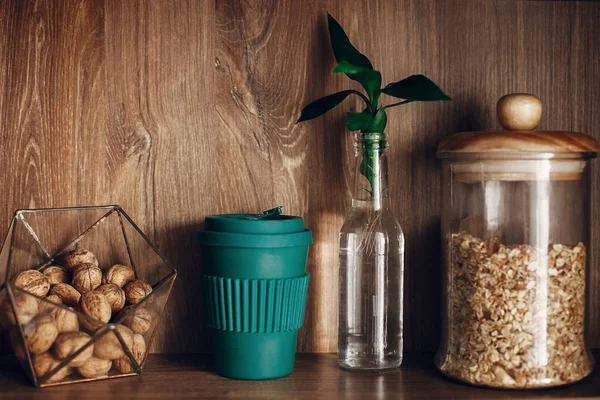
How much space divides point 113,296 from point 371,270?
36cm

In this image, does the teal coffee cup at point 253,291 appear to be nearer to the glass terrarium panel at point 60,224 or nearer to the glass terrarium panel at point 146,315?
the glass terrarium panel at point 146,315

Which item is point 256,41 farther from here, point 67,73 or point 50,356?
point 50,356

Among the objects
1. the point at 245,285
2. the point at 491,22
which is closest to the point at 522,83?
the point at 491,22

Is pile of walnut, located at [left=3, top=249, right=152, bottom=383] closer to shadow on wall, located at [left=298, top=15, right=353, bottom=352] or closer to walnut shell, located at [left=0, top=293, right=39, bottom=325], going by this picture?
walnut shell, located at [left=0, top=293, right=39, bottom=325]

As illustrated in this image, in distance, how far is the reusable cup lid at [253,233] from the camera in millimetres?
919

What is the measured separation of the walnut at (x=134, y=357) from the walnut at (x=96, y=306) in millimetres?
54

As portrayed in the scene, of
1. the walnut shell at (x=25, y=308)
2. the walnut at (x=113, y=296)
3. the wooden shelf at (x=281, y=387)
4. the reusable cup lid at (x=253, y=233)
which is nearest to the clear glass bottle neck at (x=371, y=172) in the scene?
the reusable cup lid at (x=253, y=233)

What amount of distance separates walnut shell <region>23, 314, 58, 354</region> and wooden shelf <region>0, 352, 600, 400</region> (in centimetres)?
7

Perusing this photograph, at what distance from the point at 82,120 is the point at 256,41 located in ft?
0.97

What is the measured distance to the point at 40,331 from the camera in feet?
2.84

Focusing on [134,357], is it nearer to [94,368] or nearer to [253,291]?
[94,368]

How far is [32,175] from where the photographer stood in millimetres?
1061

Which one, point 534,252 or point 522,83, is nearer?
point 534,252

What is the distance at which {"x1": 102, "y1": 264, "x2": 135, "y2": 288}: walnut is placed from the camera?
99cm
